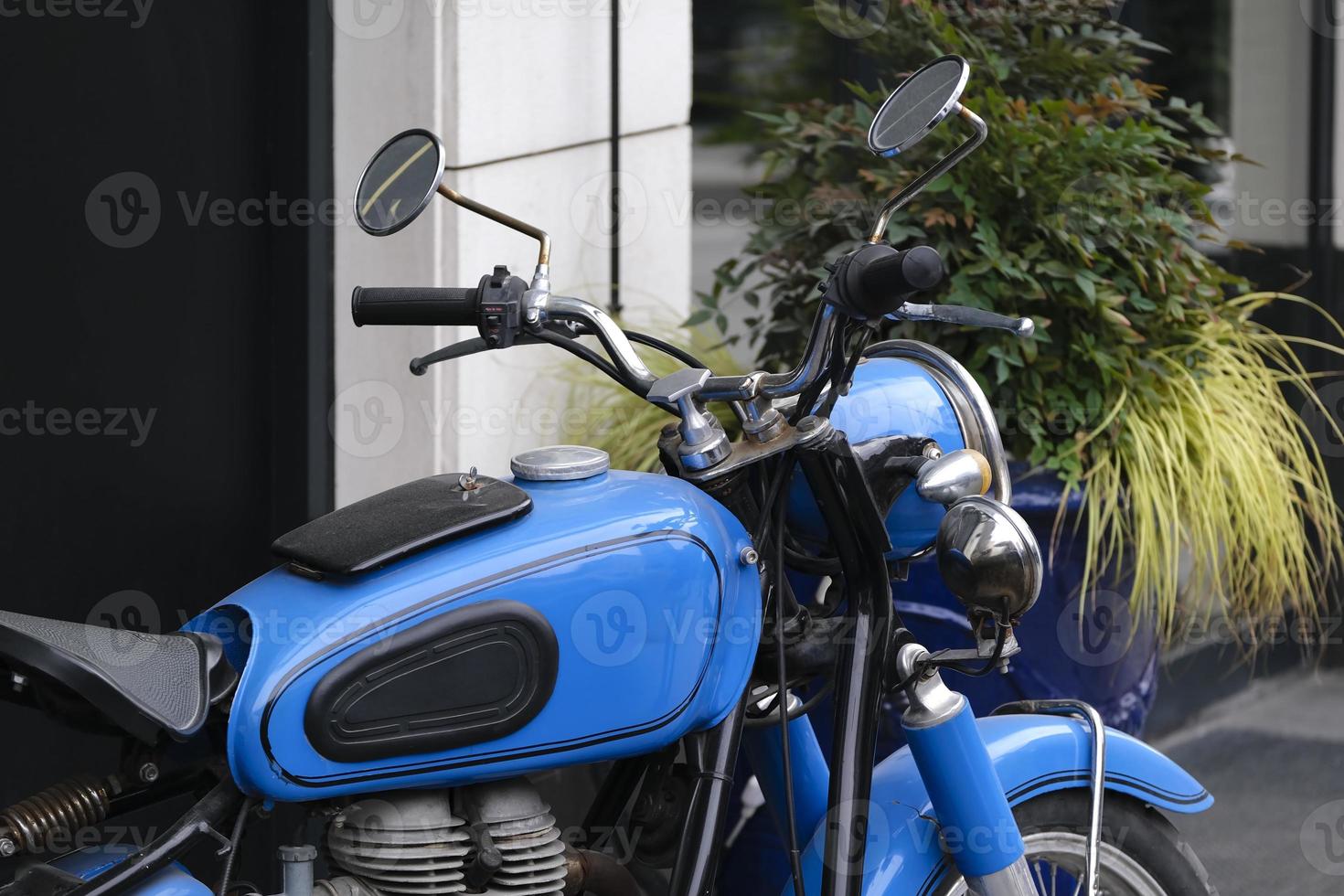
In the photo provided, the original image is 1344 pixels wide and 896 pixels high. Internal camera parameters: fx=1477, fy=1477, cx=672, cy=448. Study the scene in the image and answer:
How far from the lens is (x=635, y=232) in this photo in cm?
325

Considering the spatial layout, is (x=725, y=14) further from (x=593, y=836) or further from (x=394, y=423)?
(x=593, y=836)

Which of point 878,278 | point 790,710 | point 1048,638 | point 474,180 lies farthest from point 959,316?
point 474,180

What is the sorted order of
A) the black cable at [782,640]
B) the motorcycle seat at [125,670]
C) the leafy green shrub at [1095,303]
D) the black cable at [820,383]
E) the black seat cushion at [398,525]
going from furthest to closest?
the leafy green shrub at [1095,303], the black cable at [782,640], the black cable at [820,383], the black seat cushion at [398,525], the motorcycle seat at [125,670]

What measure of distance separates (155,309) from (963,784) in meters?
1.77

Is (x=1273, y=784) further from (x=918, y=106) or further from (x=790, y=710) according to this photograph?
(x=918, y=106)

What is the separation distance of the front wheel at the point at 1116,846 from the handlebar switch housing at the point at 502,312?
887 millimetres

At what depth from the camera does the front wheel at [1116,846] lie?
1.88 m

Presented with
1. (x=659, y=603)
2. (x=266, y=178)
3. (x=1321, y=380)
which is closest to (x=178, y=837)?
(x=659, y=603)

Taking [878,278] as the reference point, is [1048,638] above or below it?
below

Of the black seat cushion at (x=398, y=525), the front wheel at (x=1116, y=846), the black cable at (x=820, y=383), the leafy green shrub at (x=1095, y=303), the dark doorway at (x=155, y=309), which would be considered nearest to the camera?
the black seat cushion at (x=398, y=525)

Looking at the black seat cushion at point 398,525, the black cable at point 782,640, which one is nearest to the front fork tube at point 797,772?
the black cable at point 782,640

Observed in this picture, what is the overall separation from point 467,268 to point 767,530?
1355mm

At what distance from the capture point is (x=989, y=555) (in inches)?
61.9

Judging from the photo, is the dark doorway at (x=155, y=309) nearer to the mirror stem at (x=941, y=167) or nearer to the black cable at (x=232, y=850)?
the black cable at (x=232, y=850)
